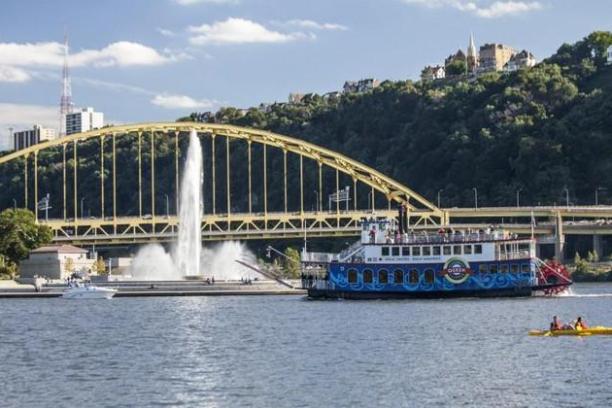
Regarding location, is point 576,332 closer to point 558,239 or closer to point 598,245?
point 558,239

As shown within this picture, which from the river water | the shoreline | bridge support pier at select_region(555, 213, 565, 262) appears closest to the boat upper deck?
the river water

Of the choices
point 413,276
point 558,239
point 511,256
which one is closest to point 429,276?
point 413,276

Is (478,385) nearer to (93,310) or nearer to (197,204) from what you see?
(93,310)

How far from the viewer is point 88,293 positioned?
115 metres

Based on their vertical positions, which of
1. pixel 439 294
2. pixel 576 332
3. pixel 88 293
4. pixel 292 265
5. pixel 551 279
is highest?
pixel 292 265

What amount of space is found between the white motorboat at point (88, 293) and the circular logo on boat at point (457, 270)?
32.6 meters

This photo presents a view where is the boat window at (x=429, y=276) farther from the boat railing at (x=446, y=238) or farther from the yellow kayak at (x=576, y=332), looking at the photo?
the yellow kayak at (x=576, y=332)

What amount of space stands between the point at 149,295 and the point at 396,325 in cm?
4574

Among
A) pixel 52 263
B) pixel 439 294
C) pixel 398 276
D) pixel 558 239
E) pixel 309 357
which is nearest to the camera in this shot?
pixel 309 357

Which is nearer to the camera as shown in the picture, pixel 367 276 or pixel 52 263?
pixel 367 276

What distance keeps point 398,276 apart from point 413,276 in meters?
1.18

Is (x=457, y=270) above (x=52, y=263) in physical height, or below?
below

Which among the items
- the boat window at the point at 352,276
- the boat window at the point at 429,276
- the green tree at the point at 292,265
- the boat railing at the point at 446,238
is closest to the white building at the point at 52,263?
the green tree at the point at 292,265

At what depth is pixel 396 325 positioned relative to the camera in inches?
3027
